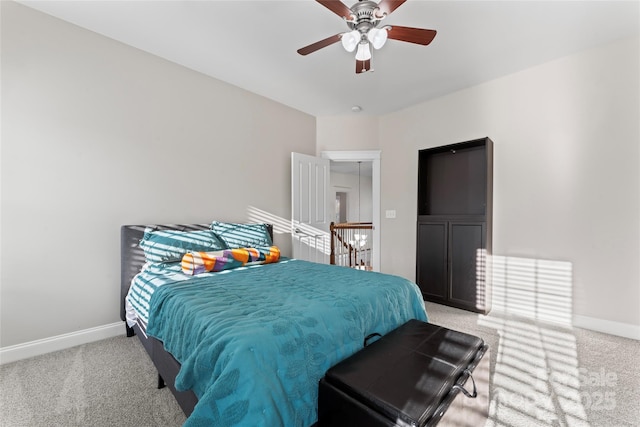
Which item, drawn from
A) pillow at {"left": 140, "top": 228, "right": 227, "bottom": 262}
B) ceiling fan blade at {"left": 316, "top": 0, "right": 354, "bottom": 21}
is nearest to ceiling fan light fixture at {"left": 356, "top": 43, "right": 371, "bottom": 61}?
ceiling fan blade at {"left": 316, "top": 0, "right": 354, "bottom": 21}

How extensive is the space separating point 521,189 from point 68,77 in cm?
462

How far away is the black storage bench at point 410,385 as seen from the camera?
98 cm

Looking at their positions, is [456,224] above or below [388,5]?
below

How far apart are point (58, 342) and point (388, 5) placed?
3564 mm

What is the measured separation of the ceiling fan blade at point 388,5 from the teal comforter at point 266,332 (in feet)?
5.71

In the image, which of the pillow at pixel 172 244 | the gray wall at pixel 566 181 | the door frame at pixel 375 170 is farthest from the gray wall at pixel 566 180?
the pillow at pixel 172 244

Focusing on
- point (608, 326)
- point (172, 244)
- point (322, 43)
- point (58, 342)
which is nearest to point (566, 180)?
point (608, 326)

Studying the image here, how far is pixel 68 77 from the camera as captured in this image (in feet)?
7.75

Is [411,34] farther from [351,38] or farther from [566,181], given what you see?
[566,181]

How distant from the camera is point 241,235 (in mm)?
2926

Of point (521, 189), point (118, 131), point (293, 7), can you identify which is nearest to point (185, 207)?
point (118, 131)

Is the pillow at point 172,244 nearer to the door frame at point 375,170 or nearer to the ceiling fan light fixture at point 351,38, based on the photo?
the ceiling fan light fixture at point 351,38

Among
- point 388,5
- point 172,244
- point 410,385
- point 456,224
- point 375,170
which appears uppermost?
point 388,5

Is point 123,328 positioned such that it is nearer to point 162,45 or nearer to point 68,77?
point 68,77
